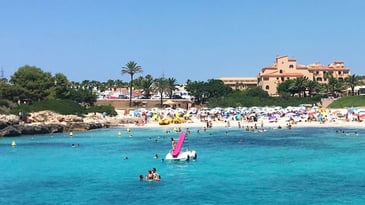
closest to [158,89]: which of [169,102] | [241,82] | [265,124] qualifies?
[169,102]

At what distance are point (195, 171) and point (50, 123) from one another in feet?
136

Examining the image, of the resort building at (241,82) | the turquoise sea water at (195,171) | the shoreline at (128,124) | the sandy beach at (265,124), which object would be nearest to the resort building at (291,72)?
the resort building at (241,82)

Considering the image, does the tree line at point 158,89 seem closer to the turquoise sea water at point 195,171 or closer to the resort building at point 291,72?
the resort building at point 291,72

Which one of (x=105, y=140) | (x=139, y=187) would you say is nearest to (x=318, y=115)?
(x=105, y=140)

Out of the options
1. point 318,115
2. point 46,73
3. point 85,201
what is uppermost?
point 46,73

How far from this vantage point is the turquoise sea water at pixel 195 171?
26766 millimetres

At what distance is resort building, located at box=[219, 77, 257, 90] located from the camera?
149613 millimetres

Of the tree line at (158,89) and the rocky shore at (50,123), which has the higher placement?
the tree line at (158,89)

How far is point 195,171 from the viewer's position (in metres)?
34.9

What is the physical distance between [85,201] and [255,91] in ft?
296

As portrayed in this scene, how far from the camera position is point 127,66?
4535 inches

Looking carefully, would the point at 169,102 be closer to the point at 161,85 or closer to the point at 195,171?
the point at 161,85

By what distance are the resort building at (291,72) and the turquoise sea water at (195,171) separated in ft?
227

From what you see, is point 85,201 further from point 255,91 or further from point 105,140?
point 255,91
